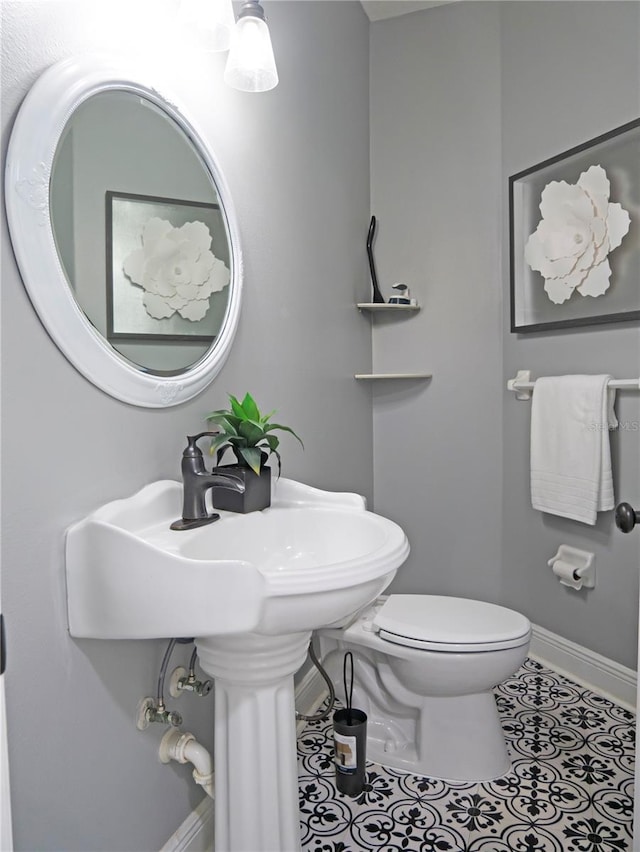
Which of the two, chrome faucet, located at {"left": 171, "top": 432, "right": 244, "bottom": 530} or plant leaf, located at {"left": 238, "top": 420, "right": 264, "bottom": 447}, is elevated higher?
plant leaf, located at {"left": 238, "top": 420, "right": 264, "bottom": 447}

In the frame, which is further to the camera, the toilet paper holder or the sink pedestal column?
the toilet paper holder

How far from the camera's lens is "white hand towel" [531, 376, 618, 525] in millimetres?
2168

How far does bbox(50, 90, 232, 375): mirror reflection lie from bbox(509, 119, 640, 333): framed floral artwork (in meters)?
1.35

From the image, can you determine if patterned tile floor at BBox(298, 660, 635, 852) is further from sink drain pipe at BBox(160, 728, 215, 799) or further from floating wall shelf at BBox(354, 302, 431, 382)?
floating wall shelf at BBox(354, 302, 431, 382)

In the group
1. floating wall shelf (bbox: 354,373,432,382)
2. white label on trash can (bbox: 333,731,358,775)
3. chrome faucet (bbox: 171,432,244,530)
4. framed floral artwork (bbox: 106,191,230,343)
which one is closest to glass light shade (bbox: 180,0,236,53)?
framed floral artwork (bbox: 106,191,230,343)

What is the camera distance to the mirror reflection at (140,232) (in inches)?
45.2

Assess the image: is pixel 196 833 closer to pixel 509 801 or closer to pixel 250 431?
pixel 509 801

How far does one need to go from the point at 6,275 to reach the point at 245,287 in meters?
0.84

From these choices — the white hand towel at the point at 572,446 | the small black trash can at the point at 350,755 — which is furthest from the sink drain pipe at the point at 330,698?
the white hand towel at the point at 572,446

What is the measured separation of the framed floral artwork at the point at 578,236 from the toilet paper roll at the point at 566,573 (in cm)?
89

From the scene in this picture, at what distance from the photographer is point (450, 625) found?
1.83 metres

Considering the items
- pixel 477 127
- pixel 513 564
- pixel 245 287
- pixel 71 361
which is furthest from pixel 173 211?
pixel 513 564

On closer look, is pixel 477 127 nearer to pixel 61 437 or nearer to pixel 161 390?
pixel 161 390

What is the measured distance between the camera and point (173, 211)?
56.2 inches
